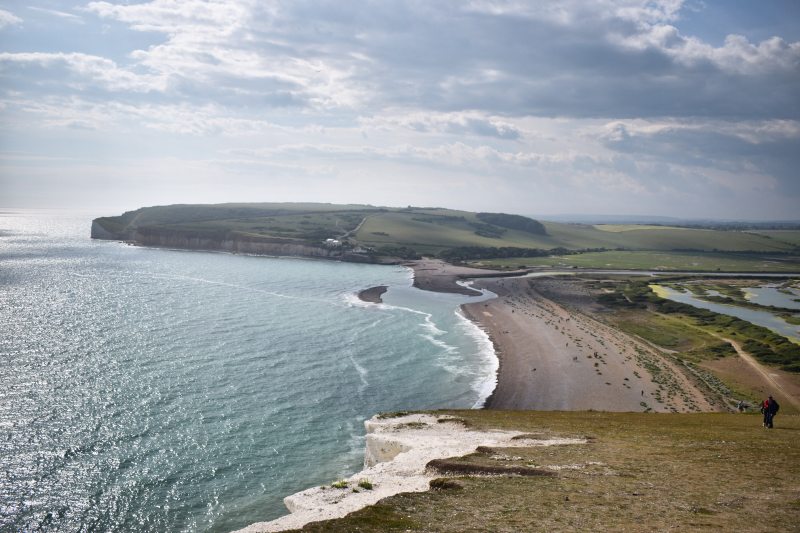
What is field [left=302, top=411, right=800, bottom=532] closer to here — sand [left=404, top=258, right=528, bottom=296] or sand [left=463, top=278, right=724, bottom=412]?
sand [left=463, top=278, right=724, bottom=412]

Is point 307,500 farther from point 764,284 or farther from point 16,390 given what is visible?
point 764,284

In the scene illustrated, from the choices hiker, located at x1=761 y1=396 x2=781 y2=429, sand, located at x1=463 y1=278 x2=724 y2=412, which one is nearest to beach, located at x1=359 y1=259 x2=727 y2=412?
sand, located at x1=463 y1=278 x2=724 y2=412

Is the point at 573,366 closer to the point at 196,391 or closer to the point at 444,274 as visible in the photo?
the point at 196,391

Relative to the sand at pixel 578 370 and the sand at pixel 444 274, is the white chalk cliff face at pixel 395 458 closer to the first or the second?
the sand at pixel 578 370

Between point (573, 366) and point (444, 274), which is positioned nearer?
point (573, 366)

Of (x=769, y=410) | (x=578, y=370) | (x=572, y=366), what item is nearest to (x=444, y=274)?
(x=572, y=366)

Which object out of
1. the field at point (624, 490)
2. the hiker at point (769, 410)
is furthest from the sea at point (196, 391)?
the hiker at point (769, 410)
